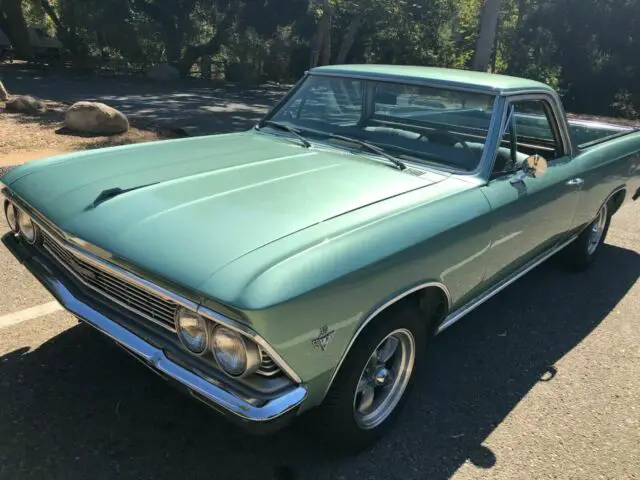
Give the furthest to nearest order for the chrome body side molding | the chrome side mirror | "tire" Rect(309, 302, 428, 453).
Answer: the chrome side mirror → the chrome body side molding → "tire" Rect(309, 302, 428, 453)

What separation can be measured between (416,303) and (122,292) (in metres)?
1.29

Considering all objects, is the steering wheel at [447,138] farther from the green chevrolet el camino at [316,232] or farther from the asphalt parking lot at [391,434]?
the asphalt parking lot at [391,434]

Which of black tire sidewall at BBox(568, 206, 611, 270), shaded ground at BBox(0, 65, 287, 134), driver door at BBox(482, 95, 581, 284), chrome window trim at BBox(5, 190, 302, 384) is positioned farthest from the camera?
shaded ground at BBox(0, 65, 287, 134)

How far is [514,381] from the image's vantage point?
10.8 ft

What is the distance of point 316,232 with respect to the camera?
225cm

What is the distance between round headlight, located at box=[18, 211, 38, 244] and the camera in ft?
9.46

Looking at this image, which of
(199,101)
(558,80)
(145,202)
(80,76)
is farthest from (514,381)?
(80,76)

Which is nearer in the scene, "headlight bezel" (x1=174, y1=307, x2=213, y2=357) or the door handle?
"headlight bezel" (x1=174, y1=307, x2=213, y2=357)

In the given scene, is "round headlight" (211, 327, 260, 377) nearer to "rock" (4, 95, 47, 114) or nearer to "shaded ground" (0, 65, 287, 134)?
"shaded ground" (0, 65, 287, 134)

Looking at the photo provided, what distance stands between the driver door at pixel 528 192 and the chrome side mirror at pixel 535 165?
0.04 metres

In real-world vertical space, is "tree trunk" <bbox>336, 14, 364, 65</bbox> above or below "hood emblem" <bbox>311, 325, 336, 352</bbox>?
above

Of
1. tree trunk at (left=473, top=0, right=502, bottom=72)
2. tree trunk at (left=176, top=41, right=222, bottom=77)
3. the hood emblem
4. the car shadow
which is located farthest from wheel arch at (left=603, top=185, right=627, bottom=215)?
tree trunk at (left=176, top=41, right=222, bottom=77)

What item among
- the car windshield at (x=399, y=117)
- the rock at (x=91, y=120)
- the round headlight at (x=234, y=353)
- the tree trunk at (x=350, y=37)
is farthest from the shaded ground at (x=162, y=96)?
the round headlight at (x=234, y=353)

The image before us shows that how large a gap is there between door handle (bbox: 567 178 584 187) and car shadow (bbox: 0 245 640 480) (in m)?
1.11
